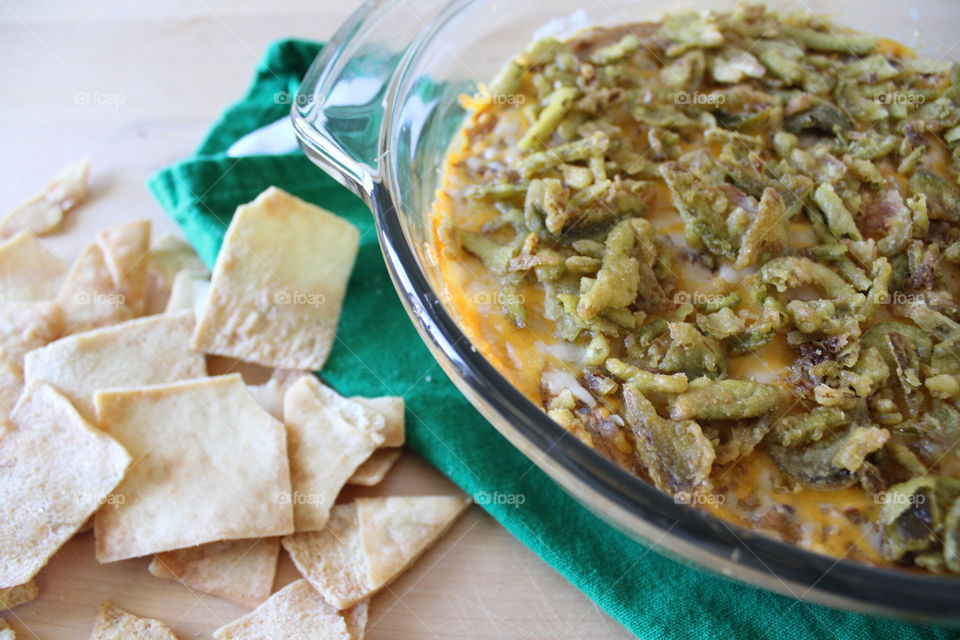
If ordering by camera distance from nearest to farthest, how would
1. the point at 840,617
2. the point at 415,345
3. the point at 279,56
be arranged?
the point at 840,617, the point at 415,345, the point at 279,56

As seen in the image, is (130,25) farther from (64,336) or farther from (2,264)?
(64,336)

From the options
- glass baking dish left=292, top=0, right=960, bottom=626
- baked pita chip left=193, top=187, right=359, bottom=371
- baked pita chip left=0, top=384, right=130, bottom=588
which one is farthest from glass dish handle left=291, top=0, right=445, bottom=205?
baked pita chip left=0, top=384, right=130, bottom=588

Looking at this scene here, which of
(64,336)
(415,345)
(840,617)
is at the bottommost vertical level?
(840,617)

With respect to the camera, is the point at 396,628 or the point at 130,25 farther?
the point at 130,25

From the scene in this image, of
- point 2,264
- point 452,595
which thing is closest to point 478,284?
point 452,595

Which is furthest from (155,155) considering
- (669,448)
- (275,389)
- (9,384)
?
(669,448)

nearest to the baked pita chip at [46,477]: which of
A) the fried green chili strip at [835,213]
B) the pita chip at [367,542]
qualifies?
the pita chip at [367,542]

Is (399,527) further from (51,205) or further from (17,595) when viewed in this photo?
(51,205)

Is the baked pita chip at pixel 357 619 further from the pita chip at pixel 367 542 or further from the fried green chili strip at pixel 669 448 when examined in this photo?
the fried green chili strip at pixel 669 448
